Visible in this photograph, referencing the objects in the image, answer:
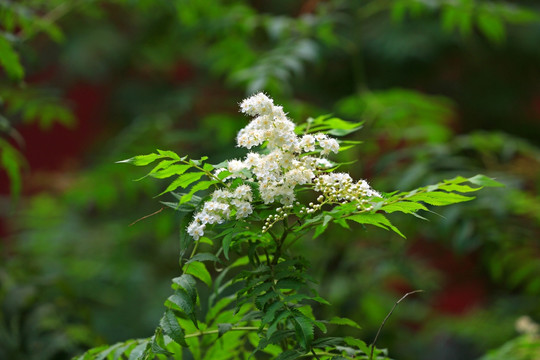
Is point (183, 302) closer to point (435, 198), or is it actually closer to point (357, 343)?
point (357, 343)

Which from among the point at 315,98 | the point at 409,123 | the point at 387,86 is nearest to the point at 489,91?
the point at 387,86

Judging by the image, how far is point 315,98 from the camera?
398cm

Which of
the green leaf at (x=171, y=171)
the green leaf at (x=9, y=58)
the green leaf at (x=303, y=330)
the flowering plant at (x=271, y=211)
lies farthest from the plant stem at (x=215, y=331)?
the green leaf at (x=9, y=58)

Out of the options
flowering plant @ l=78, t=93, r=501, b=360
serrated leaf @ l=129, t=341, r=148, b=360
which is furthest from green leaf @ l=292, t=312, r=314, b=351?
serrated leaf @ l=129, t=341, r=148, b=360

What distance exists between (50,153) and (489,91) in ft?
12.4

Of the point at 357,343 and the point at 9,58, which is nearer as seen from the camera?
the point at 357,343

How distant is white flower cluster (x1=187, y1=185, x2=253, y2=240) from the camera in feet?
2.38

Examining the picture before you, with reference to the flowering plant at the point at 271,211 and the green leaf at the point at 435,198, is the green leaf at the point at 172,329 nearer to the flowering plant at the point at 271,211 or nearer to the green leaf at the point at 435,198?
the flowering plant at the point at 271,211

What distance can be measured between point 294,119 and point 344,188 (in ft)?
4.20

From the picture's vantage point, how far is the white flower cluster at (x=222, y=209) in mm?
724

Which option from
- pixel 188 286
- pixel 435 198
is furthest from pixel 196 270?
pixel 435 198

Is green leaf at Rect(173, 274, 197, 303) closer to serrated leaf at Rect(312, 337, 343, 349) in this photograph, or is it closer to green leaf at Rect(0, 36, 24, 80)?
serrated leaf at Rect(312, 337, 343, 349)

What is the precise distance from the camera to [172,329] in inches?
28.3

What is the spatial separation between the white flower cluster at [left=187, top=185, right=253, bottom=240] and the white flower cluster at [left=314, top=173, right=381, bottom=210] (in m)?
0.10
